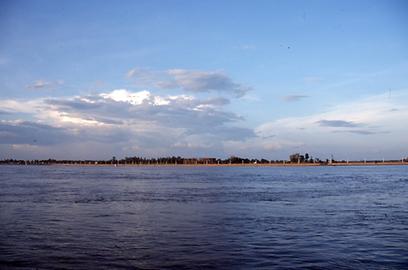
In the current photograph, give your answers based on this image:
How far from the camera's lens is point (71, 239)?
16.0 m

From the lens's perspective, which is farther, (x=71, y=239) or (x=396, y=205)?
(x=396, y=205)

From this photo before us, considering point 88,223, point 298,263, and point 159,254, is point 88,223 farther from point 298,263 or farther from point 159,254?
point 298,263

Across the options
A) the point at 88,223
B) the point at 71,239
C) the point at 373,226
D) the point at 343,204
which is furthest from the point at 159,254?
the point at 343,204

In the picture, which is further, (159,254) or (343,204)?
(343,204)

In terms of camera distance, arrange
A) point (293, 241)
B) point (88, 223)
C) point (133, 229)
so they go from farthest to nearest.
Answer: point (88, 223) < point (133, 229) < point (293, 241)

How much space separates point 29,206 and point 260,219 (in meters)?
13.8

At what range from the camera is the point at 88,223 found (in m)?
19.8

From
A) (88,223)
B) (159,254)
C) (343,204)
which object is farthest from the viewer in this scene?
(343,204)

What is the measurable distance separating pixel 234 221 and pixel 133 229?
4.82 metres

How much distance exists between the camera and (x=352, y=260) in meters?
13.1

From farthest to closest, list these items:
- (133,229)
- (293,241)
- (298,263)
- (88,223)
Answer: (88,223) < (133,229) < (293,241) < (298,263)

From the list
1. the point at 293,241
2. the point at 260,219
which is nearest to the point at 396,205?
the point at 260,219

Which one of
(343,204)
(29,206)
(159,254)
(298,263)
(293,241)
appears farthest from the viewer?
(343,204)

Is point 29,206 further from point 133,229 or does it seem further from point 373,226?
point 373,226
